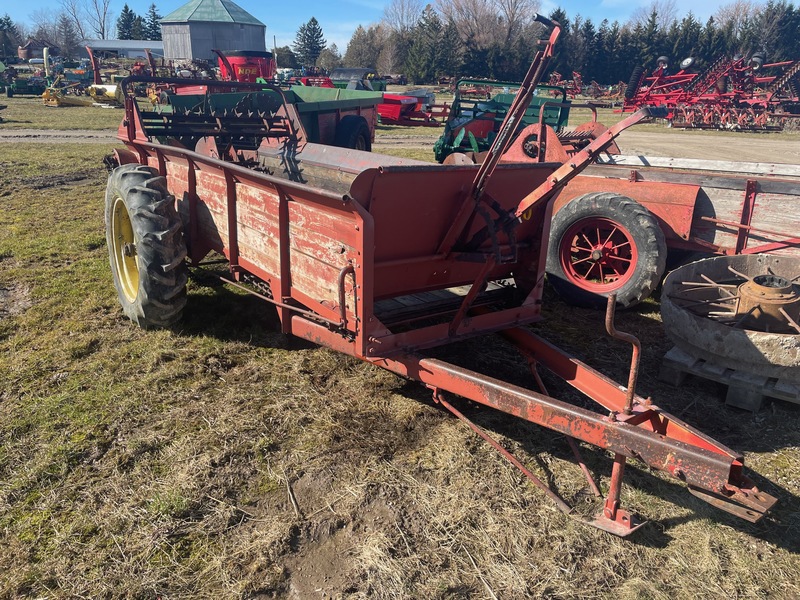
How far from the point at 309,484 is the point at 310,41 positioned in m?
75.7

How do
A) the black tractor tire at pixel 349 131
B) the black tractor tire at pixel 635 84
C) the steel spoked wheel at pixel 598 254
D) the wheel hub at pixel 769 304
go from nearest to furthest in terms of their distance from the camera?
the wheel hub at pixel 769 304 → the steel spoked wheel at pixel 598 254 → the black tractor tire at pixel 349 131 → the black tractor tire at pixel 635 84

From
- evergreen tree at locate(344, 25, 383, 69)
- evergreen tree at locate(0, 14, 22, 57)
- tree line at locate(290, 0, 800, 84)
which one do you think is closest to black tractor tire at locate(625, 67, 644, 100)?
tree line at locate(290, 0, 800, 84)

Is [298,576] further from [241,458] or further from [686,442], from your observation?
[686,442]

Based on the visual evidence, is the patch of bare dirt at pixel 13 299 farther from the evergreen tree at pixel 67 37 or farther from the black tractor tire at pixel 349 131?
the evergreen tree at pixel 67 37

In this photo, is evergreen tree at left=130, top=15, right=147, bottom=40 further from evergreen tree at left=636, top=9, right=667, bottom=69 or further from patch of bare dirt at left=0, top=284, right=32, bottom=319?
patch of bare dirt at left=0, top=284, right=32, bottom=319

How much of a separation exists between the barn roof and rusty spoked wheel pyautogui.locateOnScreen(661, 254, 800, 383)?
199 ft

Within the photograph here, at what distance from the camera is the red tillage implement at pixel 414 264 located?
8.28 feet

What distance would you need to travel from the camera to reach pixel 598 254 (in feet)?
16.5

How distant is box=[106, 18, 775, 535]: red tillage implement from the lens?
2523 mm

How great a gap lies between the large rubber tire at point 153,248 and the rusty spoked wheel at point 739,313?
3.39 metres

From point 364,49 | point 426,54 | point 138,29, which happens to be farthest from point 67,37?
point 426,54

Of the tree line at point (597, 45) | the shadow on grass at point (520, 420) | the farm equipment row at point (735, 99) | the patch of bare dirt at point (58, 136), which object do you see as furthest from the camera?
the tree line at point (597, 45)

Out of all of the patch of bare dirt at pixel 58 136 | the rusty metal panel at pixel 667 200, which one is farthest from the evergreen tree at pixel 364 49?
the rusty metal panel at pixel 667 200

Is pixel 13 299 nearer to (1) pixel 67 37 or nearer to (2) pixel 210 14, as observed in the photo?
(2) pixel 210 14
